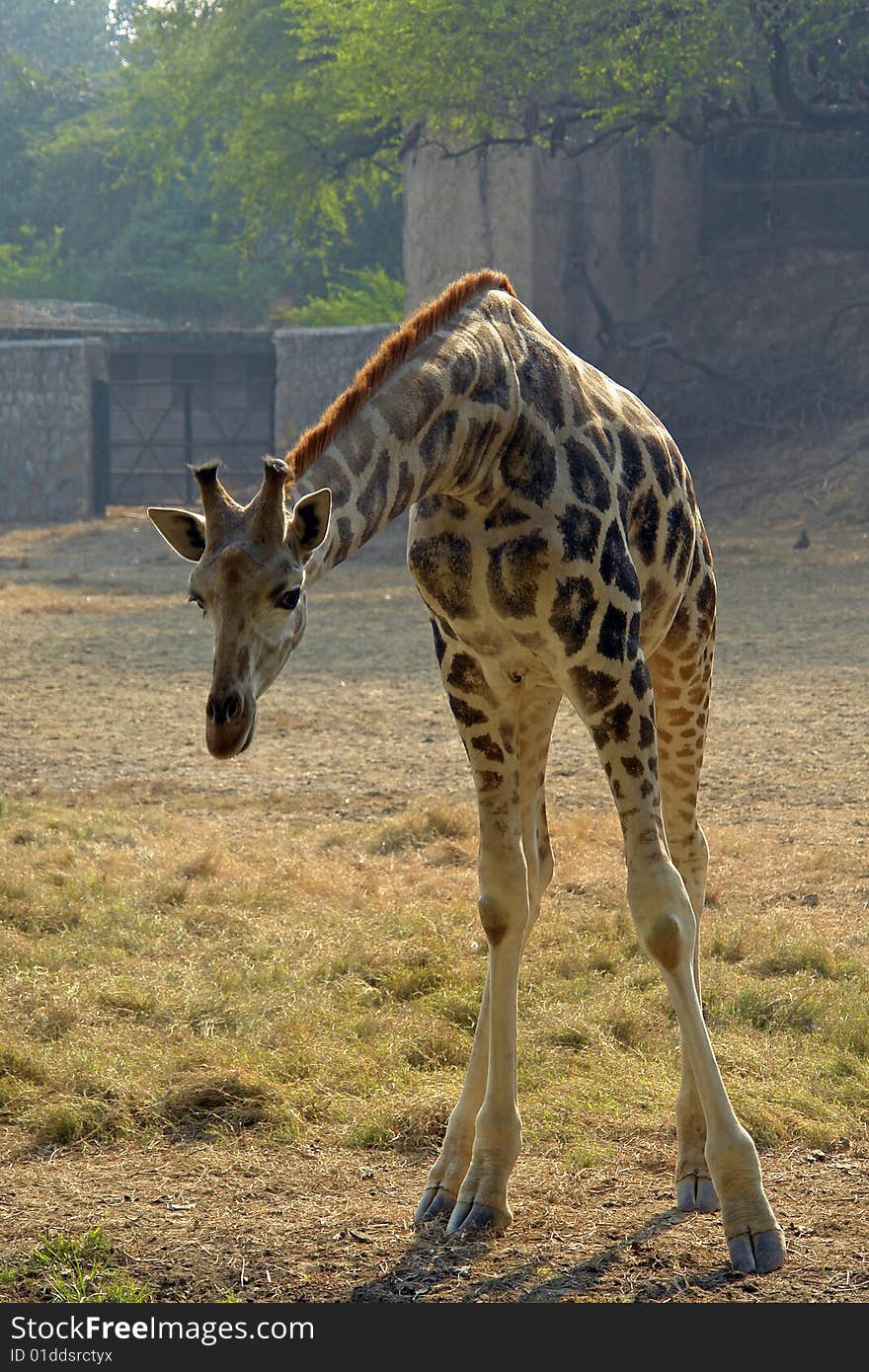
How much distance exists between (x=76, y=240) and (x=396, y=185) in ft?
47.4

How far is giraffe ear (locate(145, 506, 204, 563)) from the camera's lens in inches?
126

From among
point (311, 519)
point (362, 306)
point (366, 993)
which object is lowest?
point (366, 993)

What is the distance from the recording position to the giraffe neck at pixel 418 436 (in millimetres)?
3387

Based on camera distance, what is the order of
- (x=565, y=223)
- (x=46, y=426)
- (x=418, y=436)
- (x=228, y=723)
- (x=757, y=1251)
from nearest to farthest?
(x=228, y=723), (x=418, y=436), (x=757, y=1251), (x=565, y=223), (x=46, y=426)

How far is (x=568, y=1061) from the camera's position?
502 cm

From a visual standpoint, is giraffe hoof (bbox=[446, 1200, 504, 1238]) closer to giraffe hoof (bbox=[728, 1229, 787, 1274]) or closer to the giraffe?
the giraffe

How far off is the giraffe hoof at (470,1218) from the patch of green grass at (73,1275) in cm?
82

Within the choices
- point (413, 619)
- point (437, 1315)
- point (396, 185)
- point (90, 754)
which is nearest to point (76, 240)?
point (396, 185)

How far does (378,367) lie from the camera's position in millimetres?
3605

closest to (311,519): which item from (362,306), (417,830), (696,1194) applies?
(696,1194)

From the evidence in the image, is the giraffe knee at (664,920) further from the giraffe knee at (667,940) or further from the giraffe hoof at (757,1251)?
the giraffe hoof at (757,1251)

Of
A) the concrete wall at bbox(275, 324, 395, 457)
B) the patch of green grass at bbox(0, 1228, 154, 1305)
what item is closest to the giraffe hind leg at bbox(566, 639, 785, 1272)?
the patch of green grass at bbox(0, 1228, 154, 1305)

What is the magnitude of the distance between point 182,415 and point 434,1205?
2971 cm

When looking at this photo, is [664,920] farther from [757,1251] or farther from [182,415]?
[182,415]
